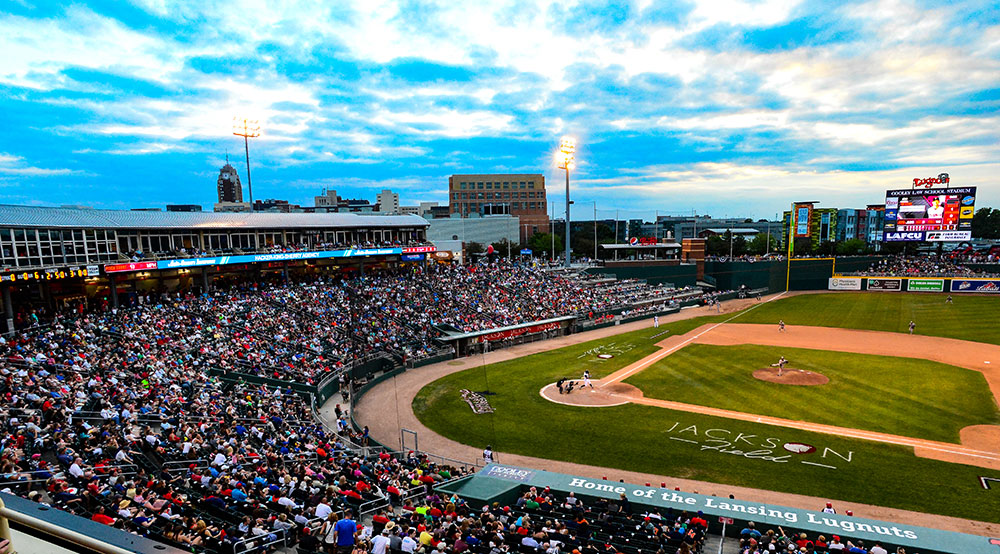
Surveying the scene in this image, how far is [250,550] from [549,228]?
128 m

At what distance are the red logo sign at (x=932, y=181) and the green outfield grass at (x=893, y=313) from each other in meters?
14.1

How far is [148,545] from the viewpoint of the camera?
122 inches

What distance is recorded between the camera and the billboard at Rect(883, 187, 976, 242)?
198 feet

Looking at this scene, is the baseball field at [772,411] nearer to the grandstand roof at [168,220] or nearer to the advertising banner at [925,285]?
the advertising banner at [925,285]

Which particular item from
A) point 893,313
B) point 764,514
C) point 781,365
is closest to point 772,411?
point 781,365

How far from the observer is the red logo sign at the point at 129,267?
35750 millimetres

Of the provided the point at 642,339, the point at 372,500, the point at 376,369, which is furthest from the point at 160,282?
the point at 642,339

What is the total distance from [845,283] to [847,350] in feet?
135

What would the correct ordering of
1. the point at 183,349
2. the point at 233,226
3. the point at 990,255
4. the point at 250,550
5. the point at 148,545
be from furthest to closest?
the point at 990,255 → the point at 233,226 → the point at 183,349 → the point at 250,550 → the point at 148,545

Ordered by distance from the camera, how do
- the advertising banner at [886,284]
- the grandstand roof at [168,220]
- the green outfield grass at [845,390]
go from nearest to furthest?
the green outfield grass at [845,390], the grandstand roof at [168,220], the advertising banner at [886,284]

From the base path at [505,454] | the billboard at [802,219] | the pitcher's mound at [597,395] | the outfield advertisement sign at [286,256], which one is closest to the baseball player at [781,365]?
the pitcher's mound at [597,395]

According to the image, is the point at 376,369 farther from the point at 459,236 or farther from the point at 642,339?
the point at 459,236

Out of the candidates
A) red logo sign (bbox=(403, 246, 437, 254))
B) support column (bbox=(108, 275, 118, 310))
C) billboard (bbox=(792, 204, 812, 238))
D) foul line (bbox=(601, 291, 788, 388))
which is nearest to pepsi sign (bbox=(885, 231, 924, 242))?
billboard (bbox=(792, 204, 812, 238))

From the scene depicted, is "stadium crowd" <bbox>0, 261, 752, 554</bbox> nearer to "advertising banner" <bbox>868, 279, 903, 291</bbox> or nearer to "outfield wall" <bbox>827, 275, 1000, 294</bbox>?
"outfield wall" <bbox>827, 275, 1000, 294</bbox>
